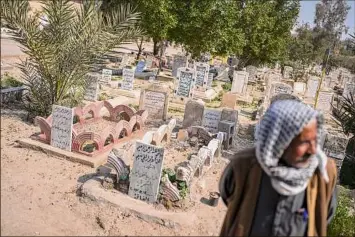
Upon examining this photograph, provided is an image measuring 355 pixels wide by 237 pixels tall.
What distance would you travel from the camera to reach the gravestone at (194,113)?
978 cm

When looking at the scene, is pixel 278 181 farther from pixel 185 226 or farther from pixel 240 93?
pixel 240 93

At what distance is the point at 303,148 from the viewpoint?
2.04 m

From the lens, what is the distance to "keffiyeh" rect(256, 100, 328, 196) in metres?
2.01

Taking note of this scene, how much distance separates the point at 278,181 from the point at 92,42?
657cm

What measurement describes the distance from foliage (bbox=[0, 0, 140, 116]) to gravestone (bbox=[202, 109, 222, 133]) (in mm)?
2540

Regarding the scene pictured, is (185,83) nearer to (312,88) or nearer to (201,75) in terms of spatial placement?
(201,75)

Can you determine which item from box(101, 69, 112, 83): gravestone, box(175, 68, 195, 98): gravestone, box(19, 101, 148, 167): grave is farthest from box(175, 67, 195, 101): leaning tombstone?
box(19, 101, 148, 167): grave

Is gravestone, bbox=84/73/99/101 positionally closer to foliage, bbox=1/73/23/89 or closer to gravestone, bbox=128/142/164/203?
foliage, bbox=1/73/23/89

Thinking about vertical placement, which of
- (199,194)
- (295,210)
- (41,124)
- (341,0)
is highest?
(341,0)

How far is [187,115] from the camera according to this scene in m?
9.92

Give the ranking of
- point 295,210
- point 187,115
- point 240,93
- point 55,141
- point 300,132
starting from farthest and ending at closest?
point 240,93
point 187,115
point 55,141
point 295,210
point 300,132

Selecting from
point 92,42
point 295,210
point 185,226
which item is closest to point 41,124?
point 92,42

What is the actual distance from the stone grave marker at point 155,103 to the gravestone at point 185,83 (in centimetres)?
356

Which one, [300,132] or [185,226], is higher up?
[300,132]
